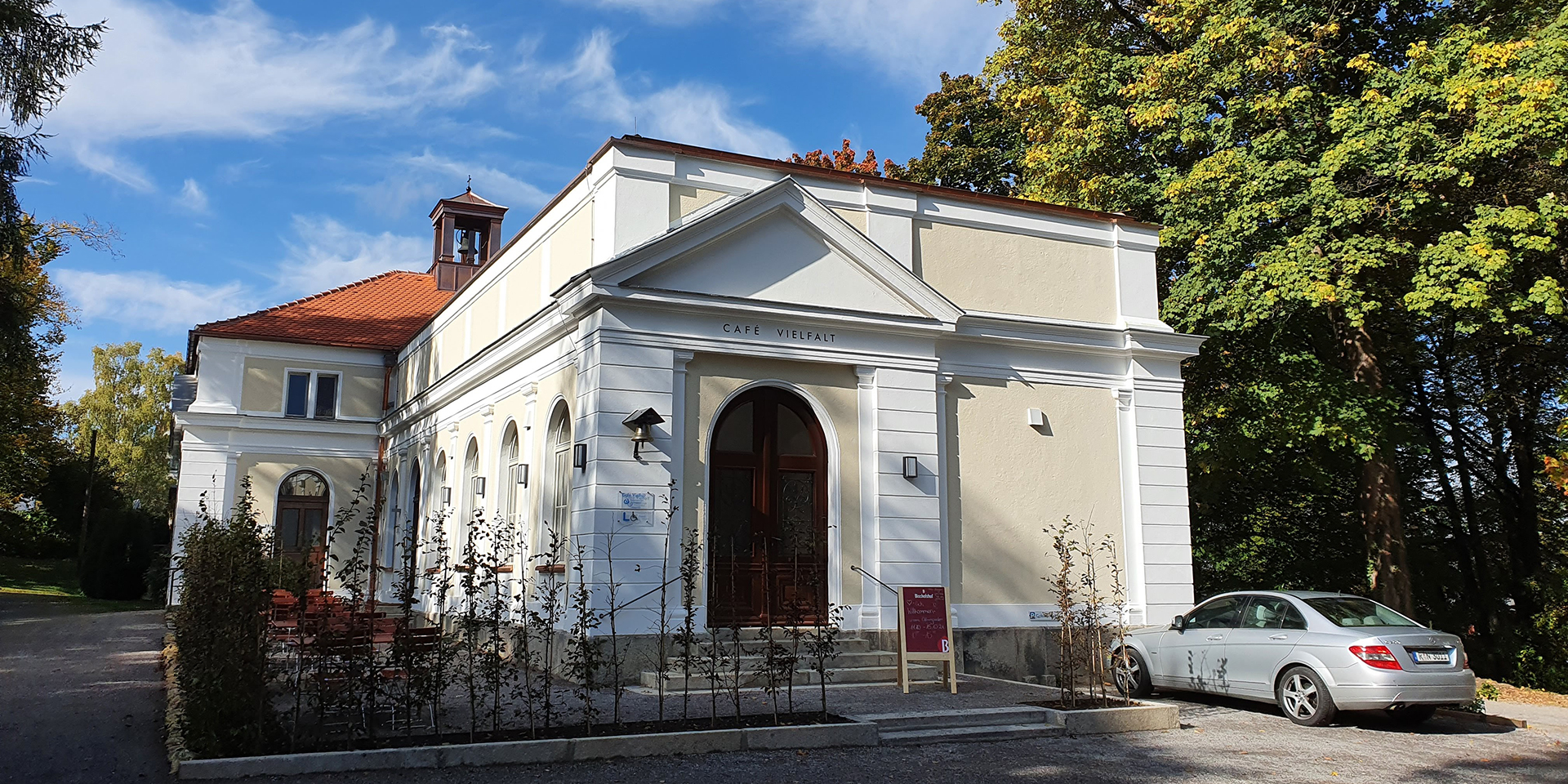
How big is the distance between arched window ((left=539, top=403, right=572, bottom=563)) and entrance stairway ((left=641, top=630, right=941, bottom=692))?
2.92 meters

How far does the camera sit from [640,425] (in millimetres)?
12281

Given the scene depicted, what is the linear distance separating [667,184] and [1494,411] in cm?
1988

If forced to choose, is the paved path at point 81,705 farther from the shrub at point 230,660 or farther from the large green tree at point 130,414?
the large green tree at point 130,414

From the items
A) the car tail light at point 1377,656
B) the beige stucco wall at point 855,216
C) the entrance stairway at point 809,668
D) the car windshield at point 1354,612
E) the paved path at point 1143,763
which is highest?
the beige stucco wall at point 855,216

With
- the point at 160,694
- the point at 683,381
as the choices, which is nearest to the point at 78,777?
the point at 160,694

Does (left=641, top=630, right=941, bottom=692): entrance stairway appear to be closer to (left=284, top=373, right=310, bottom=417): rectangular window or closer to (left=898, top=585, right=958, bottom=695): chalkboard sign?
(left=898, top=585, right=958, bottom=695): chalkboard sign

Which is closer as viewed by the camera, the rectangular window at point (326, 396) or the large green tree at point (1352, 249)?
the large green tree at point (1352, 249)

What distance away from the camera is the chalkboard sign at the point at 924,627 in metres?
11.8

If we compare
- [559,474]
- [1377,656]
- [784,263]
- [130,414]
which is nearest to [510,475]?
[559,474]

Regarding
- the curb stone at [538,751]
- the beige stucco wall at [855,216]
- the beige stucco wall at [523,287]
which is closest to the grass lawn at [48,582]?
the beige stucco wall at [523,287]

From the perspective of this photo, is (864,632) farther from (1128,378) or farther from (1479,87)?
(1479,87)

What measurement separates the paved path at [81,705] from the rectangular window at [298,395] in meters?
7.58

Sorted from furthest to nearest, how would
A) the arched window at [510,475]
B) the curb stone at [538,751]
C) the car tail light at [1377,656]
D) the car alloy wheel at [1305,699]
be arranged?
the arched window at [510,475] → the car alloy wheel at [1305,699] → the car tail light at [1377,656] → the curb stone at [538,751]

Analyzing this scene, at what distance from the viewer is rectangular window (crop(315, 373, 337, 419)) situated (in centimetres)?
2653
